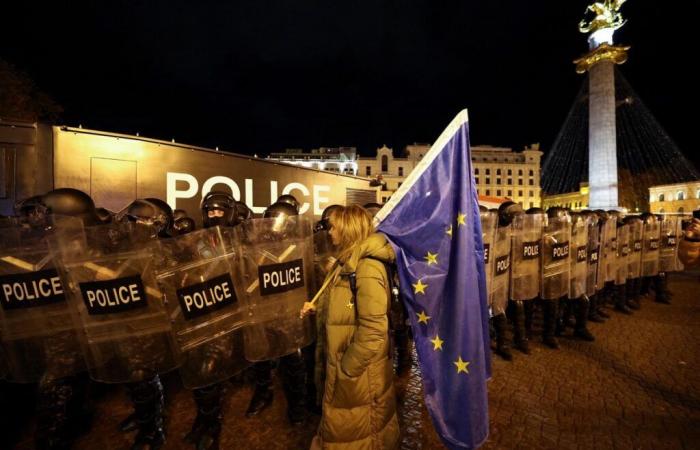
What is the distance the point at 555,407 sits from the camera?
3471mm

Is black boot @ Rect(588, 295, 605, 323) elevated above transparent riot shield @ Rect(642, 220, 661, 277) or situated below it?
below

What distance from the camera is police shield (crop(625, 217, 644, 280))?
22.8ft

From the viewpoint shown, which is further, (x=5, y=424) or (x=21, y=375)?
(x=5, y=424)

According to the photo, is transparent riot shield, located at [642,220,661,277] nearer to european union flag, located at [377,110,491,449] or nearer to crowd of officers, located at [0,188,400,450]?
european union flag, located at [377,110,491,449]

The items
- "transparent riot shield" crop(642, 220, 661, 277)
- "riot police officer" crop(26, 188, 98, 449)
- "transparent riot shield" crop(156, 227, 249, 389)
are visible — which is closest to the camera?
"transparent riot shield" crop(156, 227, 249, 389)

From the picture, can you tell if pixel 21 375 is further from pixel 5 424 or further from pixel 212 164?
pixel 212 164

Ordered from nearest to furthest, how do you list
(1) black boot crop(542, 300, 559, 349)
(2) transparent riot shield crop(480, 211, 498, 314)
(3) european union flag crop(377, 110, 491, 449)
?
(3) european union flag crop(377, 110, 491, 449) < (2) transparent riot shield crop(480, 211, 498, 314) < (1) black boot crop(542, 300, 559, 349)

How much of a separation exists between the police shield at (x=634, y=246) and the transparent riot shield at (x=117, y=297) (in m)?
8.88

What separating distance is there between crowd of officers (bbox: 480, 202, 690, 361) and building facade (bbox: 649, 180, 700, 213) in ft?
A: 202

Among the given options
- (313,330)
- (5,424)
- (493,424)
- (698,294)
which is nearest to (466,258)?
(313,330)

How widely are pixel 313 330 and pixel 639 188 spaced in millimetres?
73812

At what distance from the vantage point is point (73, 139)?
5605mm

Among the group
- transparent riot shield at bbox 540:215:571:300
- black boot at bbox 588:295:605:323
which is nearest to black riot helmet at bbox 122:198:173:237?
transparent riot shield at bbox 540:215:571:300

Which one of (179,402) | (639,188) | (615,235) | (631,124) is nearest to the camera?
(179,402)
